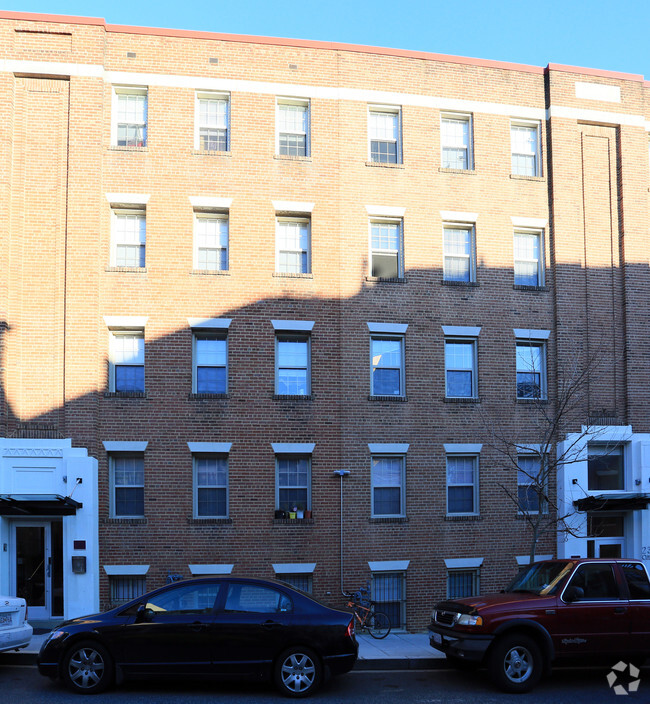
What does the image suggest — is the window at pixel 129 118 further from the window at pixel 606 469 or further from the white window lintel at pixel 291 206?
the window at pixel 606 469

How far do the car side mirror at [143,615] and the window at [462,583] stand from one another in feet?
30.7

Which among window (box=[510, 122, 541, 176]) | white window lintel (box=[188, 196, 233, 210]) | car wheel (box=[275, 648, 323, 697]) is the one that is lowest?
car wheel (box=[275, 648, 323, 697])

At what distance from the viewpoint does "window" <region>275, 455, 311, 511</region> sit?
17.6 meters

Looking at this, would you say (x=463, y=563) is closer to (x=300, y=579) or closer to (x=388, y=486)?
(x=388, y=486)

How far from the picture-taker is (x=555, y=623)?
11.0 metres

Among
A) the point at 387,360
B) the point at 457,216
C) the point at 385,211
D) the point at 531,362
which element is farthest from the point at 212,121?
the point at 531,362

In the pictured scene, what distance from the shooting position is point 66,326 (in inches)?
663

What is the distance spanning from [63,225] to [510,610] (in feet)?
41.8

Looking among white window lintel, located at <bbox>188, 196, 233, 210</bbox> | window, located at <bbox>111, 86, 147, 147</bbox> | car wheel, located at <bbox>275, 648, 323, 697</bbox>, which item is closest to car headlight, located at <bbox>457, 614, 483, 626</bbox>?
car wheel, located at <bbox>275, 648, 323, 697</bbox>

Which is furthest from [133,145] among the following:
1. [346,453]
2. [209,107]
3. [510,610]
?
[510,610]

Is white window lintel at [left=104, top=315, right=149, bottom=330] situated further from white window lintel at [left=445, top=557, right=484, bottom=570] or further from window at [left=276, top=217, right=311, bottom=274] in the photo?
white window lintel at [left=445, top=557, right=484, bottom=570]

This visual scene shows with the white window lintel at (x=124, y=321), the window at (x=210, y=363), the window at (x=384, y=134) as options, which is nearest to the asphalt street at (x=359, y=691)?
the window at (x=210, y=363)

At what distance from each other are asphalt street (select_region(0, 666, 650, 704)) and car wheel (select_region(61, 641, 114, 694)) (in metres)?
0.16

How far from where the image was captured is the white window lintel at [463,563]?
1778 cm
